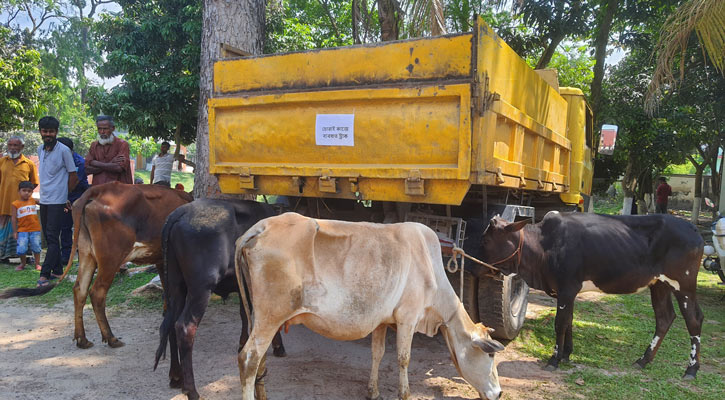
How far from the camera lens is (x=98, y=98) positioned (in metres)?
10.4

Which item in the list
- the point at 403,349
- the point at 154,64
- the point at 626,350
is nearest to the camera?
the point at 403,349

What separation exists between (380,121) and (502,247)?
1.61m

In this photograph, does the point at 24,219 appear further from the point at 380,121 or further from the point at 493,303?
the point at 493,303

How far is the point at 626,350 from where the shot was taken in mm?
5094

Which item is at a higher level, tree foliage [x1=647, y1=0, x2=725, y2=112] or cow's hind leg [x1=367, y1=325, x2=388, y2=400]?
tree foliage [x1=647, y1=0, x2=725, y2=112]

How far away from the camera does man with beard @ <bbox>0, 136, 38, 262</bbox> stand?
7902 mm

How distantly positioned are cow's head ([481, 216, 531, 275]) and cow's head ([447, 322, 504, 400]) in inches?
38.4

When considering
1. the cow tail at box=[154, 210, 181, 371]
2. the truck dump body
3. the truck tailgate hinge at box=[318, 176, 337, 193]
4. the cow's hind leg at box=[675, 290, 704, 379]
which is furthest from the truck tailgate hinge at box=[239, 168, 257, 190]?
the cow's hind leg at box=[675, 290, 704, 379]

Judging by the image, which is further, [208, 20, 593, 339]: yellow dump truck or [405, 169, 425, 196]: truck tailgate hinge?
[405, 169, 425, 196]: truck tailgate hinge

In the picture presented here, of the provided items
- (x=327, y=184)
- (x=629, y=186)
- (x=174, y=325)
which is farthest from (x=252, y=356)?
(x=629, y=186)

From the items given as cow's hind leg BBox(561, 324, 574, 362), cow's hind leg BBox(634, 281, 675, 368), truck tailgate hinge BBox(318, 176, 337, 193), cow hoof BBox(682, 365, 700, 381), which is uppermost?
truck tailgate hinge BBox(318, 176, 337, 193)

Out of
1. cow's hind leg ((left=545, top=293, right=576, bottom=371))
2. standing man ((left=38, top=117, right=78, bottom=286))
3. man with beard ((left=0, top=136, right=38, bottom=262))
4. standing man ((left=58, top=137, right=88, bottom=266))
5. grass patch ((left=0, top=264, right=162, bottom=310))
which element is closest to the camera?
cow's hind leg ((left=545, top=293, right=576, bottom=371))

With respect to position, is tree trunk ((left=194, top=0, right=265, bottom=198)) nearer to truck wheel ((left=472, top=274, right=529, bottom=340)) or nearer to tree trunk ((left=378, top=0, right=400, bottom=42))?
tree trunk ((left=378, top=0, right=400, bottom=42))

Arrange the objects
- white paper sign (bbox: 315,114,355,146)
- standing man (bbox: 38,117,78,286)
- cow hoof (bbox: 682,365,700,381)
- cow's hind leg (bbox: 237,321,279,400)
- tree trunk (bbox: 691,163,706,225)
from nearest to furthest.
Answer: cow's hind leg (bbox: 237,321,279,400), white paper sign (bbox: 315,114,355,146), cow hoof (bbox: 682,365,700,381), standing man (bbox: 38,117,78,286), tree trunk (bbox: 691,163,706,225)
